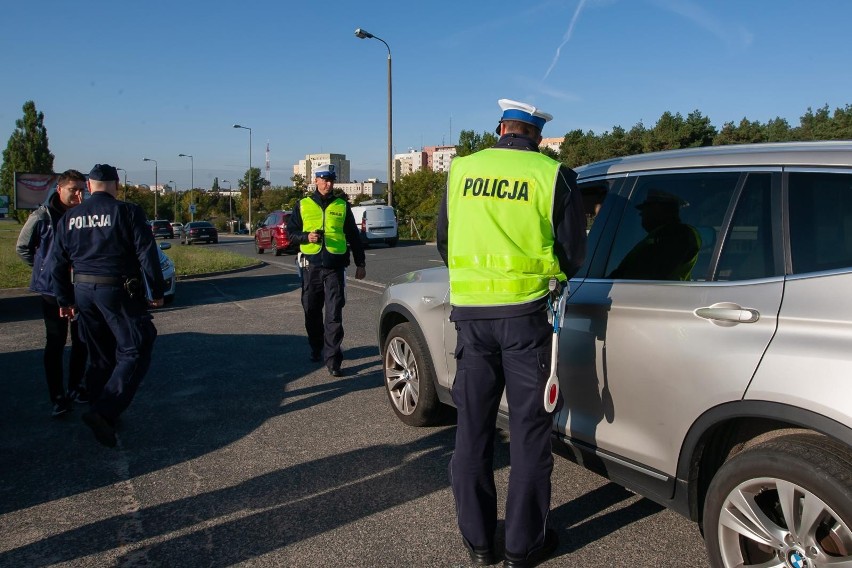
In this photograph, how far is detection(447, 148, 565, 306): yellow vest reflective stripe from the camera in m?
2.86

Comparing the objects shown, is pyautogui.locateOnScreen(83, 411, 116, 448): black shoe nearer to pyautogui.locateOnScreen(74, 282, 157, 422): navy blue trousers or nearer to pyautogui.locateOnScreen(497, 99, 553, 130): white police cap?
pyautogui.locateOnScreen(74, 282, 157, 422): navy blue trousers

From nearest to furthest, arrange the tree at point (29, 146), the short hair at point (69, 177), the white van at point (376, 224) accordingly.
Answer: the short hair at point (69, 177), the white van at point (376, 224), the tree at point (29, 146)

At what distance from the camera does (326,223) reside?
665 centimetres

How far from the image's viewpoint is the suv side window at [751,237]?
2.65 metres

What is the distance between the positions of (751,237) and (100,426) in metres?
3.88

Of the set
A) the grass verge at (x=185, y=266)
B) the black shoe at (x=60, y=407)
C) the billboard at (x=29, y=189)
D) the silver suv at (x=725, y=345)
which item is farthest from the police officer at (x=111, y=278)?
the billboard at (x=29, y=189)

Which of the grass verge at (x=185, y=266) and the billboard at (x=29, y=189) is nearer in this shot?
the grass verge at (x=185, y=266)

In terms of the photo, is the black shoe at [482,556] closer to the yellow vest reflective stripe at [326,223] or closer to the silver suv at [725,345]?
the silver suv at [725,345]

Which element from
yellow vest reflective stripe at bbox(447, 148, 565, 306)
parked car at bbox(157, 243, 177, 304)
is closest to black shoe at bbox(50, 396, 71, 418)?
yellow vest reflective stripe at bbox(447, 148, 565, 306)

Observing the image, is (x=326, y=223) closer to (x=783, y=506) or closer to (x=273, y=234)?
(x=783, y=506)

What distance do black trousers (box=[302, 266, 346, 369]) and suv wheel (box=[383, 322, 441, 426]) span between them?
1368mm

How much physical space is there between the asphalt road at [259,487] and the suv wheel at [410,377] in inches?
5.3

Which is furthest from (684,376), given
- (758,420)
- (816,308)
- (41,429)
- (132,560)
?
(41,429)

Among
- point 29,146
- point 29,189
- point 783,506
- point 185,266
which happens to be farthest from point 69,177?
point 29,146
